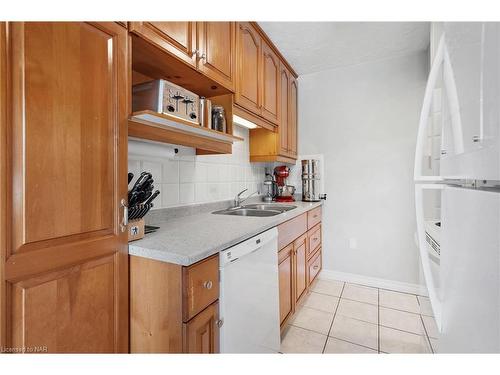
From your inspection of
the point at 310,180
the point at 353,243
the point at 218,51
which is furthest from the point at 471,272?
the point at 353,243

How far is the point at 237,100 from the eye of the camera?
1.61 metres

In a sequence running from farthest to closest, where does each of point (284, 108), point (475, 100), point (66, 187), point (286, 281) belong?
1. point (284, 108)
2. point (286, 281)
3. point (66, 187)
4. point (475, 100)

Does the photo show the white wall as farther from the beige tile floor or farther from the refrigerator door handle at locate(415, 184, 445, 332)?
the refrigerator door handle at locate(415, 184, 445, 332)

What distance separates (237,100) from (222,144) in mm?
344

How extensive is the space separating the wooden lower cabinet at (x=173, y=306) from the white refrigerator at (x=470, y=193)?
72 cm

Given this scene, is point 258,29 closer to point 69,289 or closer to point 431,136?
point 431,136

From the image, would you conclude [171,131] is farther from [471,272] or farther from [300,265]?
[300,265]

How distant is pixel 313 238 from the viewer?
2.35 meters

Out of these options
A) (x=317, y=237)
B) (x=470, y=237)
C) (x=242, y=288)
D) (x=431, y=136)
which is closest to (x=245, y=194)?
(x=317, y=237)

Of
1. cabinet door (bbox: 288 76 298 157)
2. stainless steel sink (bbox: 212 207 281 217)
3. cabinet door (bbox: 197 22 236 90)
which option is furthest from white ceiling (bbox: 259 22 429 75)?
stainless steel sink (bbox: 212 207 281 217)

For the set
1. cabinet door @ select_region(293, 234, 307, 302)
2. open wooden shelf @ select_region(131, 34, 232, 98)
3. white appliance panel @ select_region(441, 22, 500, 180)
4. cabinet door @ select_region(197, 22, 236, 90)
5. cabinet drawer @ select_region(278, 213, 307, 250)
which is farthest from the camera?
cabinet door @ select_region(293, 234, 307, 302)

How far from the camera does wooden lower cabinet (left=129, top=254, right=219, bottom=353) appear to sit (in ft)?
2.65

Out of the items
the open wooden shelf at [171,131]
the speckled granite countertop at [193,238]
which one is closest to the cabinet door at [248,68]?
the open wooden shelf at [171,131]

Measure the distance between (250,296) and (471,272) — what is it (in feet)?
2.85
